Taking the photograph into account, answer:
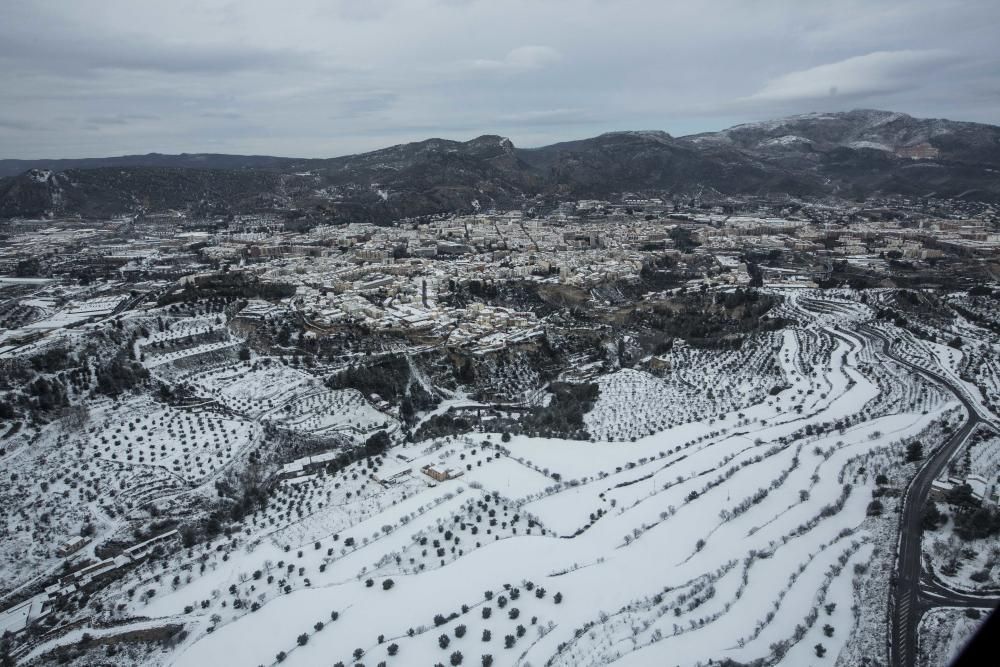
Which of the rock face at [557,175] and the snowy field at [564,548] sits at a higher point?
the rock face at [557,175]

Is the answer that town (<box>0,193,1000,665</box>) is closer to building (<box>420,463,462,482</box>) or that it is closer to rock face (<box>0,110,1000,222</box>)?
building (<box>420,463,462,482</box>)

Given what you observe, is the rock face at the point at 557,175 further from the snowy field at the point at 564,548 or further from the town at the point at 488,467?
the snowy field at the point at 564,548

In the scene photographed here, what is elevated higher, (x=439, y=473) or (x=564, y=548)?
(x=439, y=473)

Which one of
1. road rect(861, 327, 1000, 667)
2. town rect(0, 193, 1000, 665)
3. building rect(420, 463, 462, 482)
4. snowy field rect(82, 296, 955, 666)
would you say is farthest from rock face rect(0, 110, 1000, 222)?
road rect(861, 327, 1000, 667)

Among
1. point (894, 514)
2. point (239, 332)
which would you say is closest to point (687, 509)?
point (894, 514)

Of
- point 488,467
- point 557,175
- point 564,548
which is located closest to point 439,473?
point 488,467

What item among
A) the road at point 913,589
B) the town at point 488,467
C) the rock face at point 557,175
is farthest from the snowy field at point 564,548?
the rock face at point 557,175

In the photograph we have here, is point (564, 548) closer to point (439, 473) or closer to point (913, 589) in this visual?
point (439, 473)
